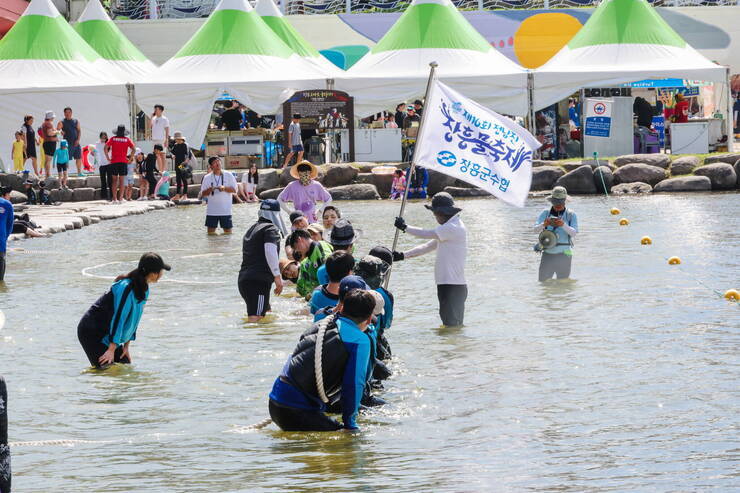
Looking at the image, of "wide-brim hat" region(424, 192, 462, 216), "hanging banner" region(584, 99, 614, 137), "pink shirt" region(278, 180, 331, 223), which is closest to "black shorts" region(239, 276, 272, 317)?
"wide-brim hat" region(424, 192, 462, 216)

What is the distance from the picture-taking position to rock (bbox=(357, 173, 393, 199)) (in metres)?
30.3

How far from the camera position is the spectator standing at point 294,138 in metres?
30.8

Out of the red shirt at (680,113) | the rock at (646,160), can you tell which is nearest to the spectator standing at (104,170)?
the rock at (646,160)

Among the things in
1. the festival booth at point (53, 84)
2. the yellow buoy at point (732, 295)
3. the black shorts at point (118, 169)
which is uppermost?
the festival booth at point (53, 84)

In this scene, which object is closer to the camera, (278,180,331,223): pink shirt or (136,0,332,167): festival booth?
(278,180,331,223): pink shirt

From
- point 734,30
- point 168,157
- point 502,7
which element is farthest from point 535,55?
point 168,157

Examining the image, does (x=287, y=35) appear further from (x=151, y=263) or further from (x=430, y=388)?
(x=430, y=388)

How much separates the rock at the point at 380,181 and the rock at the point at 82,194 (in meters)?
6.40

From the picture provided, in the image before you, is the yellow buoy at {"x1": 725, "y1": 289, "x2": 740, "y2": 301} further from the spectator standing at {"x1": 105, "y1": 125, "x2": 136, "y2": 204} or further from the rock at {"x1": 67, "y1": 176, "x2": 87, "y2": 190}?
the rock at {"x1": 67, "y1": 176, "x2": 87, "y2": 190}

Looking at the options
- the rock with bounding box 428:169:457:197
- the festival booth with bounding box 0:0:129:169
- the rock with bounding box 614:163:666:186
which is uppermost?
the festival booth with bounding box 0:0:129:169

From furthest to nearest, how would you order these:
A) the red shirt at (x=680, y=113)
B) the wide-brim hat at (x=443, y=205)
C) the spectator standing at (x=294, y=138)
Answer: the red shirt at (x=680, y=113) < the spectator standing at (x=294, y=138) < the wide-brim hat at (x=443, y=205)

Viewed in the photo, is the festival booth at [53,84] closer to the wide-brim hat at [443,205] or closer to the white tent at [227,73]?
the white tent at [227,73]

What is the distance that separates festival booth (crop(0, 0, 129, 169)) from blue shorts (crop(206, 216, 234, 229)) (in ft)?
33.9

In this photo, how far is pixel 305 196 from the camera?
15.9 metres
